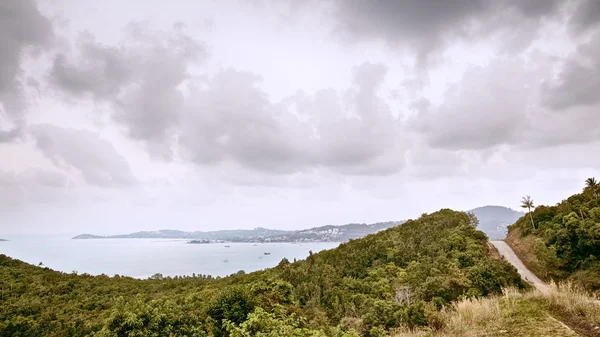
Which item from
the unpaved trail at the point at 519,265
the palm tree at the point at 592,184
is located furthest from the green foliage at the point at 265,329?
the palm tree at the point at 592,184

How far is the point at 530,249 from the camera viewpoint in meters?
30.5

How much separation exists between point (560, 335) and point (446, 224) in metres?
36.8

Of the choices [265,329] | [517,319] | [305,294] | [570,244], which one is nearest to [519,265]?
[570,244]

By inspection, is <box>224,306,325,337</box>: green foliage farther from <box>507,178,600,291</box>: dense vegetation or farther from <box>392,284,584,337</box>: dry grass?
<box>507,178,600,291</box>: dense vegetation

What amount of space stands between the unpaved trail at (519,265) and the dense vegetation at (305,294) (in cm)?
175

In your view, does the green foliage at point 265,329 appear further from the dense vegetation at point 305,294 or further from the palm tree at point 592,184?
the palm tree at point 592,184

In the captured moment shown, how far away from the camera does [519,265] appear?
28.3 metres

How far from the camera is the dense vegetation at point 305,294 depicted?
1340 centimetres

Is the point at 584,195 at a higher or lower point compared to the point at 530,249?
higher

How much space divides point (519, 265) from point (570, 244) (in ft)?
14.4

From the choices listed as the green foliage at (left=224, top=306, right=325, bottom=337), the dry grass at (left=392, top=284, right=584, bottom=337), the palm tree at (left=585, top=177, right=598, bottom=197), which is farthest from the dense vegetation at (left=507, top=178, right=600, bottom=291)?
the green foliage at (left=224, top=306, right=325, bottom=337)

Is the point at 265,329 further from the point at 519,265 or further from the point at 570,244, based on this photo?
the point at 519,265

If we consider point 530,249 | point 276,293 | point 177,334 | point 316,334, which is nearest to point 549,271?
point 530,249

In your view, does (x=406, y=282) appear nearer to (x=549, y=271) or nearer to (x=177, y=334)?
(x=549, y=271)
